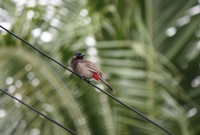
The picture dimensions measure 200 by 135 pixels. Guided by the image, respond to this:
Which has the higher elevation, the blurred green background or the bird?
the blurred green background

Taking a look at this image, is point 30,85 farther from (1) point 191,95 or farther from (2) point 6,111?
(1) point 191,95

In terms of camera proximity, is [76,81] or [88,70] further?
[76,81]

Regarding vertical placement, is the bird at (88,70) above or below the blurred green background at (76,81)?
below

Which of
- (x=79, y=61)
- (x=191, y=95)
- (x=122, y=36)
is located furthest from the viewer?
(x=191, y=95)

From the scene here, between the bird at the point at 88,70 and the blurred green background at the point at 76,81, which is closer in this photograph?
the bird at the point at 88,70

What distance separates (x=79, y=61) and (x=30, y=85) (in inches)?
62.3

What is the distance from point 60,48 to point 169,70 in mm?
2896

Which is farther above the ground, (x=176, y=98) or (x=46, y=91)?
(x=176, y=98)

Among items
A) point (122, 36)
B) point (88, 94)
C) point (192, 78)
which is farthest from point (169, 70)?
point (88, 94)

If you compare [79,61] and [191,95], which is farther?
[191,95]

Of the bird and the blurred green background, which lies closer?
the bird

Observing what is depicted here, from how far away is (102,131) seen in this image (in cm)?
948

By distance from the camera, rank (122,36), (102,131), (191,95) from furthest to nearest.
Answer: (191,95) < (122,36) < (102,131)

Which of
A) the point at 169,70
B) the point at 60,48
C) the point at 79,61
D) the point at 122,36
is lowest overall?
the point at 79,61
